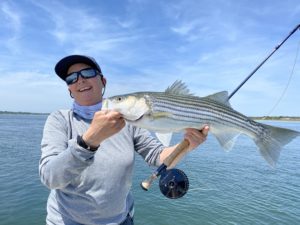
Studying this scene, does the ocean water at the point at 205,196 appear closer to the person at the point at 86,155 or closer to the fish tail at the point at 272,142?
the person at the point at 86,155

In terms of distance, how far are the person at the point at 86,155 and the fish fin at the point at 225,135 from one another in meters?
0.15

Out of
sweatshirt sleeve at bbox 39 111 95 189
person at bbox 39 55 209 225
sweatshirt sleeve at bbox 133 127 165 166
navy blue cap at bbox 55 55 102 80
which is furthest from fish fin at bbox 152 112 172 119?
navy blue cap at bbox 55 55 102 80

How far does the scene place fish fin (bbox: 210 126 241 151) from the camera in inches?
162

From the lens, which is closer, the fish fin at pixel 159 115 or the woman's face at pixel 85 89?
the fish fin at pixel 159 115

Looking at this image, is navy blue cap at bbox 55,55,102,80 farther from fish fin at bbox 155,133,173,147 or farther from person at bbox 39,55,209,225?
fish fin at bbox 155,133,173,147

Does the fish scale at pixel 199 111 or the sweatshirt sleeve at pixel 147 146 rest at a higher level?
the fish scale at pixel 199 111

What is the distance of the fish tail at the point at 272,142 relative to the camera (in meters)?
3.92

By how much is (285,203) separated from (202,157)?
10.5m

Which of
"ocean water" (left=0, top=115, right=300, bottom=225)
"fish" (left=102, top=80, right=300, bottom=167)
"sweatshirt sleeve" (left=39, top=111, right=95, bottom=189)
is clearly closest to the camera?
"sweatshirt sleeve" (left=39, top=111, right=95, bottom=189)

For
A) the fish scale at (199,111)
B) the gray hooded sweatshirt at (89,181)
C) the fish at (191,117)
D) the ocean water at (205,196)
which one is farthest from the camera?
the ocean water at (205,196)

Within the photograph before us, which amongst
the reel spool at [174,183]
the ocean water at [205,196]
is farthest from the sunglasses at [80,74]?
the ocean water at [205,196]

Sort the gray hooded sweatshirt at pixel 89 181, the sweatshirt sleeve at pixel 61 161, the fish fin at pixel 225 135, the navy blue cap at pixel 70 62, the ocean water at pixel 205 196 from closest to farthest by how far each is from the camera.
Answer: the sweatshirt sleeve at pixel 61 161 → the gray hooded sweatshirt at pixel 89 181 → the fish fin at pixel 225 135 → the navy blue cap at pixel 70 62 → the ocean water at pixel 205 196

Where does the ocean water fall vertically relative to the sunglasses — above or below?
below

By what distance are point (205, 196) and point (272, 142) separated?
39.5 ft
